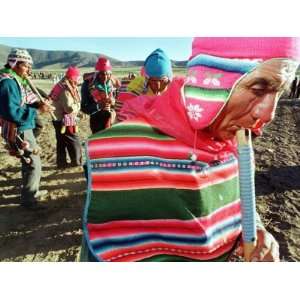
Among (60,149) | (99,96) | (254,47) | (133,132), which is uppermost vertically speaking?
(254,47)

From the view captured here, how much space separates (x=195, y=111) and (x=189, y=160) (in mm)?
156

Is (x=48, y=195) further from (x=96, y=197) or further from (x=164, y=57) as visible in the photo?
(x=96, y=197)

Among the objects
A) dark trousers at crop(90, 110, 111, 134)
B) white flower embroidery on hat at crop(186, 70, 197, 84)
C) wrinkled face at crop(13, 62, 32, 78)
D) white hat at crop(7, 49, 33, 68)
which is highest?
white flower embroidery on hat at crop(186, 70, 197, 84)

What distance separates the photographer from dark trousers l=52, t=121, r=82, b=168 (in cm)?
448

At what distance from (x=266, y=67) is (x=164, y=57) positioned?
1.89 metres

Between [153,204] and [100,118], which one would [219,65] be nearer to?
[153,204]

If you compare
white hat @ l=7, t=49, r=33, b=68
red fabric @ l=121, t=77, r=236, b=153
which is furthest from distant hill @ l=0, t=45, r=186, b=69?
red fabric @ l=121, t=77, r=236, b=153

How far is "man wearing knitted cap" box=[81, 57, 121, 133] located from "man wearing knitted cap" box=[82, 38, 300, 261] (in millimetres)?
2737

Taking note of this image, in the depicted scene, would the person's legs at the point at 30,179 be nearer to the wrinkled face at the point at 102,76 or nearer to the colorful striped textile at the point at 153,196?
the wrinkled face at the point at 102,76

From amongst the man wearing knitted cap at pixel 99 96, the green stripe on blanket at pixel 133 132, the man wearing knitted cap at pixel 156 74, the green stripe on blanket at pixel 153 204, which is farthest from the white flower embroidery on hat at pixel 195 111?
the man wearing knitted cap at pixel 99 96

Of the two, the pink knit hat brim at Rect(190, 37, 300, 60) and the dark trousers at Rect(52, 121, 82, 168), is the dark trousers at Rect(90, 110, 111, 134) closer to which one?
the dark trousers at Rect(52, 121, 82, 168)

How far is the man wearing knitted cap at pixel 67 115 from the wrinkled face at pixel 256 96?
127 inches

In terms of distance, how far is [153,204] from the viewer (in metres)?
1.30

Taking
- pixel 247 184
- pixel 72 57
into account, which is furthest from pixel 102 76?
pixel 247 184
